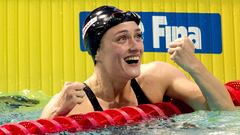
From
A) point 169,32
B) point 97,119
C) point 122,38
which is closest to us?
point 97,119

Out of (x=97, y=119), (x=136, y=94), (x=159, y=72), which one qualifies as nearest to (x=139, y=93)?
(x=136, y=94)

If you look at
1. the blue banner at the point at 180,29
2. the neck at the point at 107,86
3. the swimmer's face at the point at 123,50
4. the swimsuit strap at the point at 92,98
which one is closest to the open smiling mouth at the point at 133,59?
the swimmer's face at the point at 123,50

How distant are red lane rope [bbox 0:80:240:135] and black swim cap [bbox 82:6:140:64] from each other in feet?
1.18

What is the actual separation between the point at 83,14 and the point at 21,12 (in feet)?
1.94

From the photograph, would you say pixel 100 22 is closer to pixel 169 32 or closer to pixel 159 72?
pixel 159 72

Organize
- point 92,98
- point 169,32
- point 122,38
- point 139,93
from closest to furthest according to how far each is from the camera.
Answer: point 122,38, point 92,98, point 139,93, point 169,32

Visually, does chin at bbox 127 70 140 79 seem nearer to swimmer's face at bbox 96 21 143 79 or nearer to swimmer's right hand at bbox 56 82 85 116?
swimmer's face at bbox 96 21 143 79

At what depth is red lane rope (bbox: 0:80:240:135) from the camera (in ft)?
6.91

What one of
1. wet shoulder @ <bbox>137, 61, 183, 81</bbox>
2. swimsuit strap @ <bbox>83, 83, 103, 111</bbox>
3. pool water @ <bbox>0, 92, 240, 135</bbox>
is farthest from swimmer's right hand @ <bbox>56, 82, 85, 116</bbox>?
wet shoulder @ <bbox>137, 61, 183, 81</bbox>

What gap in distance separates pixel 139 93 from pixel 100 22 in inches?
16.5

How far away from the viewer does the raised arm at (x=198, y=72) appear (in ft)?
7.28

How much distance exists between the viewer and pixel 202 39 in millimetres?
4949

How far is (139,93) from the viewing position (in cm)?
254

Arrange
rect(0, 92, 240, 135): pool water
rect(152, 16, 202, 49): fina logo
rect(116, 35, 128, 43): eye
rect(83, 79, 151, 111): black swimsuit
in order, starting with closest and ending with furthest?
rect(0, 92, 240, 135): pool water
rect(116, 35, 128, 43): eye
rect(83, 79, 151, 111): black swimsuit
rect(152, 16, 202, 49): fina logo
